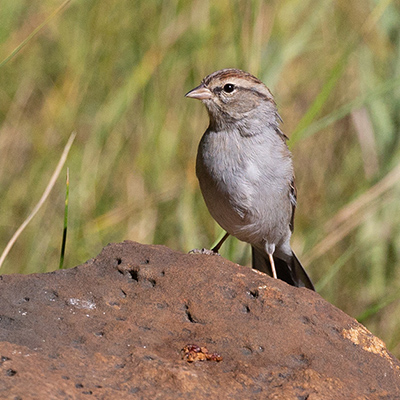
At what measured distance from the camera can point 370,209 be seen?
A: 5.94m

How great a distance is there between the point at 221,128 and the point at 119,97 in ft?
5.49

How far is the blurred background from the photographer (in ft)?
19.8

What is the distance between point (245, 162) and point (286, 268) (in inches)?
42.3

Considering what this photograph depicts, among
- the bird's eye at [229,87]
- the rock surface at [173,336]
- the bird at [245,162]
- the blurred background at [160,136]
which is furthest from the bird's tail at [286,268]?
the rock surface at [173,336]

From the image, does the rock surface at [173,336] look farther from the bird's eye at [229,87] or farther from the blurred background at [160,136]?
the blurred background at [160,136]

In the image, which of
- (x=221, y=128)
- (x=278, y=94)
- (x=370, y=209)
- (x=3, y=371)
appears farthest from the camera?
(x=278, y=94)

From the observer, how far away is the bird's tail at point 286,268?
5199mm

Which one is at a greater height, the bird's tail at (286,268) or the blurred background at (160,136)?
the blurred background at (160,136)

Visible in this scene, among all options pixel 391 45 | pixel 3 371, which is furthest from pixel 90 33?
pixel 3 371

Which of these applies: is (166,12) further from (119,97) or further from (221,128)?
(221,128)

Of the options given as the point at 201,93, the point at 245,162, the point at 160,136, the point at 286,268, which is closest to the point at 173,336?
the point at 245,162

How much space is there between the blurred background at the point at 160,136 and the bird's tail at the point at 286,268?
1.23ft

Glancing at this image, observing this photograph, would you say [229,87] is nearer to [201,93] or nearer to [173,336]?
[201,93]

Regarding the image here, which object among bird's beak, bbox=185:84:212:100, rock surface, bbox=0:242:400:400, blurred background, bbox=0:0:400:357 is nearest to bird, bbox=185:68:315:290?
bird's beak, bbox=185:84:212:100
